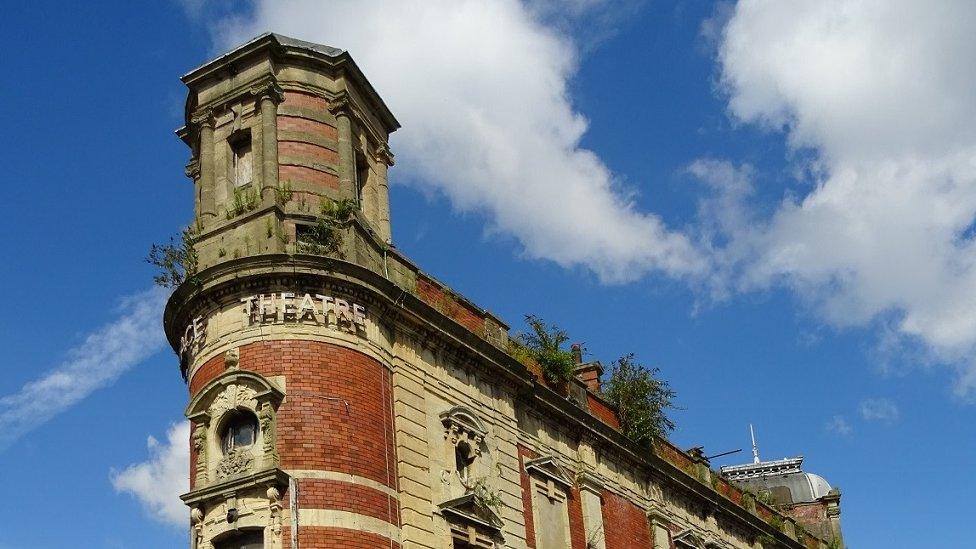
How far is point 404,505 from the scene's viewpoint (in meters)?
23.2

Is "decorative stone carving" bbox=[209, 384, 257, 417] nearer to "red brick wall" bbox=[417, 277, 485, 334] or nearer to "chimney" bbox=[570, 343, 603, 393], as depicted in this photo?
"red brick wall" bbox=[417, 277, 485, 334]

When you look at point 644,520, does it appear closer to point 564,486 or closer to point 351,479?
point 564,486

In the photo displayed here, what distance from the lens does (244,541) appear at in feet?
70.8

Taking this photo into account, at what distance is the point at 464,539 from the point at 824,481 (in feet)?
112

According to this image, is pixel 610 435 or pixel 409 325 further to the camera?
pixel 610 435

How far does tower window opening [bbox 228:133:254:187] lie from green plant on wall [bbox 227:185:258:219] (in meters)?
0.70

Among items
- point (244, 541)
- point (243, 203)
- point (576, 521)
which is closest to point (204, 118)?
point (243, 203)

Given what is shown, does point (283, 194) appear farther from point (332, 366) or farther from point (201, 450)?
point (201, 450)

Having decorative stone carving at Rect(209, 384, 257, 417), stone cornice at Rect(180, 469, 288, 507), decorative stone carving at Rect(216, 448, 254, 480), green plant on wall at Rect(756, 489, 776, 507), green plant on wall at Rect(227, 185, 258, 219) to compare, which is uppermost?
→ green plant on wall at Rect(227, 185, 258, 219)

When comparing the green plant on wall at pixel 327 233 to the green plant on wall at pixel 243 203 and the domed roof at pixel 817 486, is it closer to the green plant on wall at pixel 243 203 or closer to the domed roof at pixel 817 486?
the green plant on wall at pixel 243 203

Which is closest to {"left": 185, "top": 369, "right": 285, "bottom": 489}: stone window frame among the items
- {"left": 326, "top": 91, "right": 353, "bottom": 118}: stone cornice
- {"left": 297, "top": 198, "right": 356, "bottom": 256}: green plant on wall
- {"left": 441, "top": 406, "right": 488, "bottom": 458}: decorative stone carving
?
{"left": 297, "top": 198, "right": 356, "bottom": 256}: green plant on wall

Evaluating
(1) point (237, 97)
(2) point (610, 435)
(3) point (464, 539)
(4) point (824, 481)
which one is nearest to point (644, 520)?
(2) point (610, 435)

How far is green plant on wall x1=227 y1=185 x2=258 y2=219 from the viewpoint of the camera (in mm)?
24406

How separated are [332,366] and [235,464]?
2481 mm
